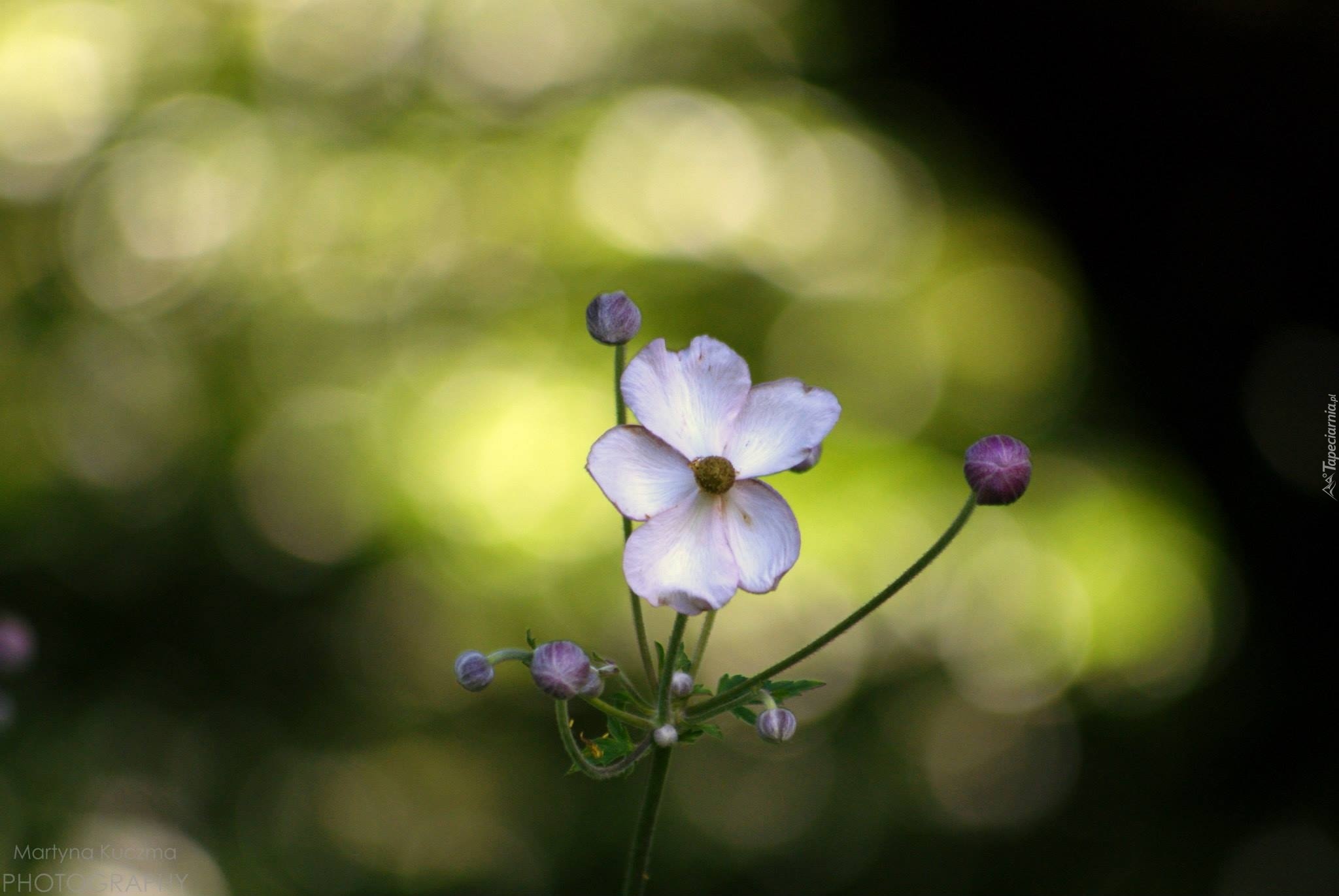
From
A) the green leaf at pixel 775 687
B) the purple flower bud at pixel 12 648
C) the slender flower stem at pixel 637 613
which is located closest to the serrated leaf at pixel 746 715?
the green leaf at pixel 775 687

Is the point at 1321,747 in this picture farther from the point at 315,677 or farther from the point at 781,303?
the point at 315,677

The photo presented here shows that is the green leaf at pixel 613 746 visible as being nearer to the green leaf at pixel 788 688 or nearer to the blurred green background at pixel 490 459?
the green leaf at pixel 788 688

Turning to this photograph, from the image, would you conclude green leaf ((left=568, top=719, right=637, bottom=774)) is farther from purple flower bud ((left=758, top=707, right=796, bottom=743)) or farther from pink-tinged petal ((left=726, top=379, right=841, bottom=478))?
pink-tinged petal ((left=726, top=379, right=841, bottom=478))

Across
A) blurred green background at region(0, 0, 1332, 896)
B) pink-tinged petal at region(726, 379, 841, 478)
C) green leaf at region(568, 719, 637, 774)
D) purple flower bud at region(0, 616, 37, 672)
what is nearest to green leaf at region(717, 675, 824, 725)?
green leaf at region(568, 719, 637, 774)

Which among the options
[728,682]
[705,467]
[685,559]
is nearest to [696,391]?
[705,467]

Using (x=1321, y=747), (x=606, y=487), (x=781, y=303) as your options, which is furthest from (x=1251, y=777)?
(x=606, y=487)
